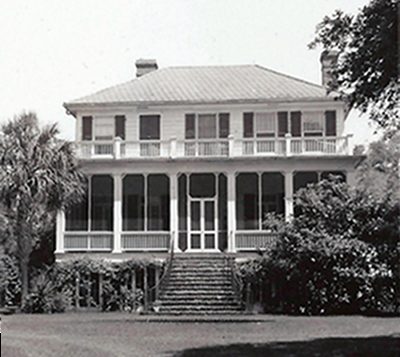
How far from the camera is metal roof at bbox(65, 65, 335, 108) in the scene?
38.2 m

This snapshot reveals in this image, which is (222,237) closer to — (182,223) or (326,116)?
(182,223)

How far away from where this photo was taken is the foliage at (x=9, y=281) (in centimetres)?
3634

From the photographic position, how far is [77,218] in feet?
122

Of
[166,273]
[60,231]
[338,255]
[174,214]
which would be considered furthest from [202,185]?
[338,255]

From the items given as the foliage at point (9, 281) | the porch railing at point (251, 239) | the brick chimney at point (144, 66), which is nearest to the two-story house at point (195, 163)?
the porch railing at point (251, 239)

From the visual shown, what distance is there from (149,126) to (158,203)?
3578mm

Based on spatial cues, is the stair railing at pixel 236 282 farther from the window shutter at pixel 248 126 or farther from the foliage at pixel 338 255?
the window shutter at pixel 248 126

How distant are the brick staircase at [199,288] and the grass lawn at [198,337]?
77.6 inches

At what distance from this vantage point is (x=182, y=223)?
3725 cm

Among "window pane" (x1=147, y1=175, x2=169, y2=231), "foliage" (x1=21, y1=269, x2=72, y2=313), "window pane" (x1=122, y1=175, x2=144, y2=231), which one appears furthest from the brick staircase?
"foliage" (x1=21, y1=269, x2=72, y2=313)

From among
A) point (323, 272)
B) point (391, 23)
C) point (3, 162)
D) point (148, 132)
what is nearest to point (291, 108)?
point (148, 132)

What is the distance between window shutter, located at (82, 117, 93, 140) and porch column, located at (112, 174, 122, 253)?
9.27 ft

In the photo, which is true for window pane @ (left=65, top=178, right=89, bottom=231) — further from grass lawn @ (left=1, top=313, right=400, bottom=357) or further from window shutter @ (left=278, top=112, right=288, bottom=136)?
window shutter @ (left=278, top=112, right=288, bottom=136)

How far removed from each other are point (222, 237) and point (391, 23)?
68.7 feet
